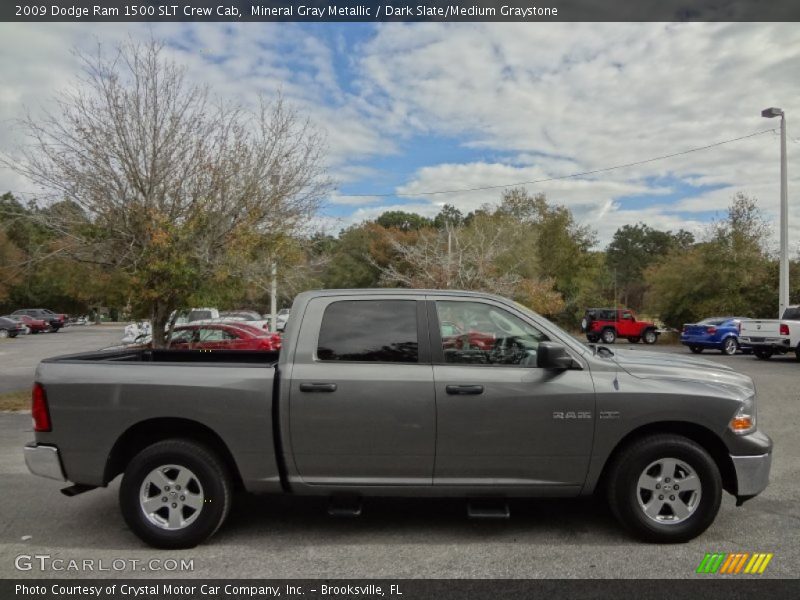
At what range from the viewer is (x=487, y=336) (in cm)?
480

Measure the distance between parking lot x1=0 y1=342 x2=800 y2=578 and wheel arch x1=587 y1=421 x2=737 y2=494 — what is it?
429 millimetres

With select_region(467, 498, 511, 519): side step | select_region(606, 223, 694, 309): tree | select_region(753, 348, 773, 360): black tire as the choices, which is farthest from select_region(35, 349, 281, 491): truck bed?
select_region(606, 223, 694, 309): tree

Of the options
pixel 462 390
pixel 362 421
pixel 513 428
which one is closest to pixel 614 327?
pixel 513 428

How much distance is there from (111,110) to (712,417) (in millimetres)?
11313

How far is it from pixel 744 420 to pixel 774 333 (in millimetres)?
17898

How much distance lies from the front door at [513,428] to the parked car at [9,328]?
41.0 m

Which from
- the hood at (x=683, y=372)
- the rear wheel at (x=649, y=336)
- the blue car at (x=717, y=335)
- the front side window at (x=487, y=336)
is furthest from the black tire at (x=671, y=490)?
the rear wheel at (x=649, y=336)

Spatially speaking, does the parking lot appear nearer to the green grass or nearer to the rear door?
the rear door

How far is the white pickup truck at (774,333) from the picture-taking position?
770 inches

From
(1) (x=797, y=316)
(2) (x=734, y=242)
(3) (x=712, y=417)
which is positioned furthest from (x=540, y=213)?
(3) (x=712, y=417)

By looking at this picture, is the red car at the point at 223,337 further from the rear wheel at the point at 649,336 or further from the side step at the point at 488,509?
the rear wheel at the point at 649,336

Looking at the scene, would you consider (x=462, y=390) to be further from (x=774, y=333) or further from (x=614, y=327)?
→ (x=614, y=327)
